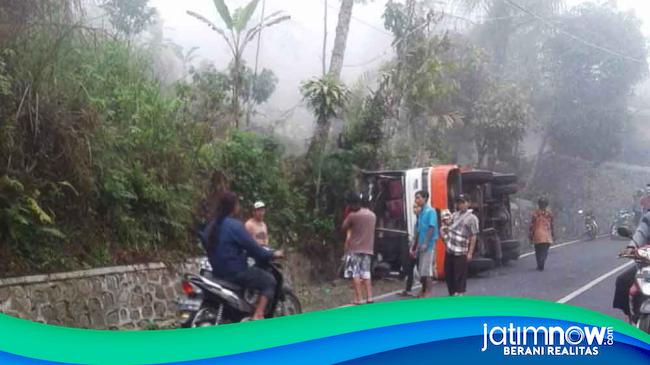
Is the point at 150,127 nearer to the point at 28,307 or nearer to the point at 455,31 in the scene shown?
the point at 28,307

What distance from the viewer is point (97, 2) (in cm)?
462

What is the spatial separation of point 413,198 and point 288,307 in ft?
2.85

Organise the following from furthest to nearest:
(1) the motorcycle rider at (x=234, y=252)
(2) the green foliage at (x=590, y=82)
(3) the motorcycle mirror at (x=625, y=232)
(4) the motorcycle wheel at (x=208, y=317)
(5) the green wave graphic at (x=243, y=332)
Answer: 1. (2) the green foliage at (x=590, y=82)
2. (3) the motorcycle mirror at (x=625, y=232)
3. (1) the motorcycle rider at (x=234, y=252)
4. (4) the motorcycle wheel at (x=208, y=317)
5. (5) the green wave graphic at (x=243, y=332)

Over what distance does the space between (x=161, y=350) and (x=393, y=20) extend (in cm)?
199

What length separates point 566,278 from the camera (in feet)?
13.0

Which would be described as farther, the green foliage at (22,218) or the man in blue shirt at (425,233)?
the man in blue shirt at (425,233)

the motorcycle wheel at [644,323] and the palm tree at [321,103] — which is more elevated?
the palm tree at [321,103]

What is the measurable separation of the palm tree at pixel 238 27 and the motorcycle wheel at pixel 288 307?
0.94 meters

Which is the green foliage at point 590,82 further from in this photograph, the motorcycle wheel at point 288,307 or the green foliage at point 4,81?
the green foliage at point 4,81

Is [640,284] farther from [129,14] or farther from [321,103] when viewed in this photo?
[129,14]

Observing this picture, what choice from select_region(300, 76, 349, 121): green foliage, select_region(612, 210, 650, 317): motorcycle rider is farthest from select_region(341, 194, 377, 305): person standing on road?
select_region(612, 210, 650, 317): motorcycle rider

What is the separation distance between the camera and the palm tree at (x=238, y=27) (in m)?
4.02

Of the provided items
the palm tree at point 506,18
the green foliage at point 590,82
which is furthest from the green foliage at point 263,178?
the green foliage at point 590,82

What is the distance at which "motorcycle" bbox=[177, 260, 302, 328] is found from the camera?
11.7 ft
